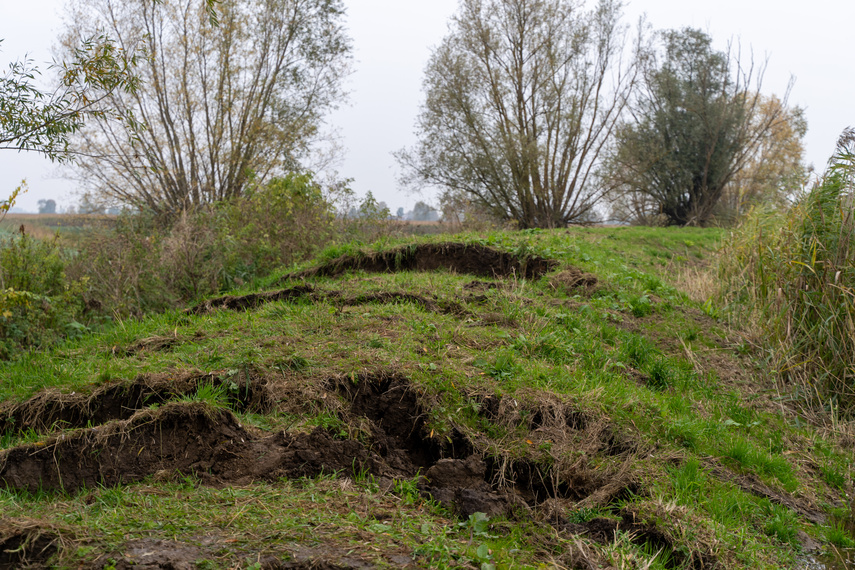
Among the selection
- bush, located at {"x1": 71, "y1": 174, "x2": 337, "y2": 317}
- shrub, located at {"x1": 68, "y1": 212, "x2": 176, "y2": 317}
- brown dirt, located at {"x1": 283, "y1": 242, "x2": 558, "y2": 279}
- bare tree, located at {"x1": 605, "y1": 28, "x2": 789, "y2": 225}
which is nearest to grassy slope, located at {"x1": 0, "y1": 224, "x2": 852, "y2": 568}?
brown dirt, located at {"x1": 283, "y1": 242, "x2": 558, "y2": 279}

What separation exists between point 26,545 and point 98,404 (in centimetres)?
175

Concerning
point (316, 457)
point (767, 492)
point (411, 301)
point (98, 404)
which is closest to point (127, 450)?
point (98, 404)

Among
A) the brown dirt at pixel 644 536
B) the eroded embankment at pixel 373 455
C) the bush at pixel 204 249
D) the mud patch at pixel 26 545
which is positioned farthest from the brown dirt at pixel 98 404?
the bush at pixel 204 249

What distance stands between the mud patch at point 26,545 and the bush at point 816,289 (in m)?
6.32

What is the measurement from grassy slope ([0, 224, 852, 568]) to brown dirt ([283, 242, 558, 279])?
56.4 inches

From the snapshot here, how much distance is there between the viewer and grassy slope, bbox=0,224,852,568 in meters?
2.89

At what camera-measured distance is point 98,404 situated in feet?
13.6

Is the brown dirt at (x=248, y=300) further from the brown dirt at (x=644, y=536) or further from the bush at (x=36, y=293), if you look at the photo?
the brown dirt at (x=644, y=536)

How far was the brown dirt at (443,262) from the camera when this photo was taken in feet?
30.0

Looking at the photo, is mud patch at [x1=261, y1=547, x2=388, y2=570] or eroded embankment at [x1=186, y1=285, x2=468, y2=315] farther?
eroded embankment at [x1=186, y1=285, x2=468, y2=315]

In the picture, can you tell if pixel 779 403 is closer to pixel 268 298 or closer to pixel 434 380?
A: pixel 434 380

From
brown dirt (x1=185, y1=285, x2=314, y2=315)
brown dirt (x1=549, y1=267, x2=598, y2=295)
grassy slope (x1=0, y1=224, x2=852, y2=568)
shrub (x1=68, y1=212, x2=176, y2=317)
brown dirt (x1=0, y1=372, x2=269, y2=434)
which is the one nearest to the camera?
grassy slope (x1=0, y1=224, x2=852, y2=568)

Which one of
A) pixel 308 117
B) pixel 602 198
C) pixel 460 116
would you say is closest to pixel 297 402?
pixel 308 117

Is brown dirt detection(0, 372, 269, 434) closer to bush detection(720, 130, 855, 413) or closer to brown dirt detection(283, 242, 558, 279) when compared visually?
brown dirt detection(283, 242, 558, 279)
